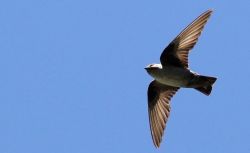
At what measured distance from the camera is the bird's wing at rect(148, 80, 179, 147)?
13.6 m

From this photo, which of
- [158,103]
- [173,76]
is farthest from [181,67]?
[158,103]

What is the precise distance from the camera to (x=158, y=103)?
13.8m

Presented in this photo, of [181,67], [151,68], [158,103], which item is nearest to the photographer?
[151,68]

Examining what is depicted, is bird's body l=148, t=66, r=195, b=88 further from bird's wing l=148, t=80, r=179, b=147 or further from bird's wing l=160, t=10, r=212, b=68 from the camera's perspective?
bird's wing l=148, t=80, r=179, b=147

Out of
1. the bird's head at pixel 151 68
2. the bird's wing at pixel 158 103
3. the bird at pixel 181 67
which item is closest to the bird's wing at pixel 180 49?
the bird at pixel 181 67

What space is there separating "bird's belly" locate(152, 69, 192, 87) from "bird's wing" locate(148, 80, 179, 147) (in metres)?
1.09

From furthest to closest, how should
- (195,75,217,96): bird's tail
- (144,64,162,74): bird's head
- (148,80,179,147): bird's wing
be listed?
(148,80,179,147): bird's wing < (144,64,162,74): bird's head < (195,75,217,96): bird's tail

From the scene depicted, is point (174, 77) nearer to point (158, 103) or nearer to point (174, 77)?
point (174, 77)

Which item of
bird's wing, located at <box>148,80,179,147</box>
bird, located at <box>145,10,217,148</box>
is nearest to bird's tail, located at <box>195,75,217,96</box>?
bird, located at <box>145,10,217,148</box>

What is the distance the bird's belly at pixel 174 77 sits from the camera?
41.1ft

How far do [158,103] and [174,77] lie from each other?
1.38 metres

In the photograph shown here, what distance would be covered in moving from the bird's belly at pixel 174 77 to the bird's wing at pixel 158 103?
1.09 m

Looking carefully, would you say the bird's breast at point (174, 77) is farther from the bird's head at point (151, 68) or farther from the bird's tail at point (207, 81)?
the bird's tail at point (207, 81)

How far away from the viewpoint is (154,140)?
13.4m
